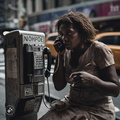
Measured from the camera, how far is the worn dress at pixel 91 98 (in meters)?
2.30

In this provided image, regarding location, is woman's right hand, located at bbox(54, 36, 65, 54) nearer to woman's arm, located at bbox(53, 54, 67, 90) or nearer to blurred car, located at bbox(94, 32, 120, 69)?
woman's arm, located at bbox(53, 54, 67, 90)

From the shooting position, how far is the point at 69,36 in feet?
7.86

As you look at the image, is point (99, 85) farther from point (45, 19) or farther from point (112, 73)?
point (45, 19)

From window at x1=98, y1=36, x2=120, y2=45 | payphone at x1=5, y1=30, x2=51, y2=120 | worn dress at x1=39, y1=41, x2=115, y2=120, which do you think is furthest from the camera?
window at x1=98, y1=36, x2=120, y2=45

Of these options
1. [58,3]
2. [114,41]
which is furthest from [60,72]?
[58,3]

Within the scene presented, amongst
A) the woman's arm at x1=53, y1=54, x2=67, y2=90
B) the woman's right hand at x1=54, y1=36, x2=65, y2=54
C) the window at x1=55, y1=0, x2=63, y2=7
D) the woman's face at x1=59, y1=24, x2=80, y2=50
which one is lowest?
the woman's arm at x1=53, y1=54, x2=67, y2=90

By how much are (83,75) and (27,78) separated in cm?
99

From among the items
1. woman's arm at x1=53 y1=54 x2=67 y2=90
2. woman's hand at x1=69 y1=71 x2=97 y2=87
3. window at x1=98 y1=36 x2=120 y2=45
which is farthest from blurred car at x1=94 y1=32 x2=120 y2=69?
woman's hand at x1=69 y1=71 x2=97 y2=87

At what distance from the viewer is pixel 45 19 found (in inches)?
986

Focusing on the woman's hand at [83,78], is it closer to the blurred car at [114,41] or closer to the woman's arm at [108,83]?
the woman's arm at [108,83]

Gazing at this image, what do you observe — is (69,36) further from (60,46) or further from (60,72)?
(60,72)

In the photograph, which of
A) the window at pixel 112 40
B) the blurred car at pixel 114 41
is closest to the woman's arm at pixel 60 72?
the blurred car at pixel 114 41

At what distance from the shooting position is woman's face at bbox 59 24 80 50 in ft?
7.83

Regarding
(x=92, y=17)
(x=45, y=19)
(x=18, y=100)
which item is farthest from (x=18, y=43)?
(x=45, y=19)
